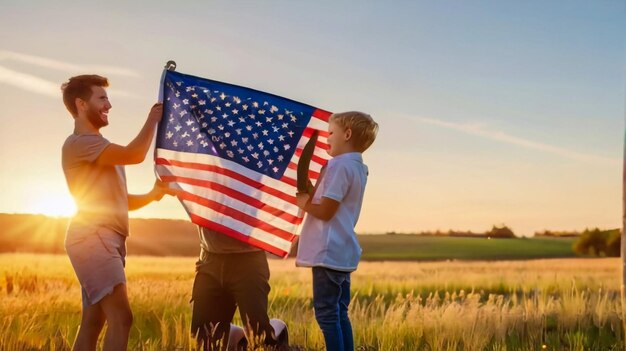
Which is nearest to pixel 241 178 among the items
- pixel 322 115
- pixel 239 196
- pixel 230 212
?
pixel 239 196

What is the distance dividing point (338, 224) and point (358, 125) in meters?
0.70

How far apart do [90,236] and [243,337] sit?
1.82 metres

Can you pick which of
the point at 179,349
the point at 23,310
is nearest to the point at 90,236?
the point at 179,349

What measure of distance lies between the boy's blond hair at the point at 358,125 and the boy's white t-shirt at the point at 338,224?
0.32 ft

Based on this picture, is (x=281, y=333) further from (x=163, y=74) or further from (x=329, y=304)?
(x=163, y=74)

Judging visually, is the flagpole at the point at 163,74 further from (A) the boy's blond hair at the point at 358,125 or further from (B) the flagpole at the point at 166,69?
(A) the boy's blond hair at the point at 358,125

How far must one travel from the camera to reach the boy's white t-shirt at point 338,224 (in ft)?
18.9

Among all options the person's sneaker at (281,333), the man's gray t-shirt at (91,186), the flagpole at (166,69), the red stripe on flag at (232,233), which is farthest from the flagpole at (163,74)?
the person's sneaker at (281,333)

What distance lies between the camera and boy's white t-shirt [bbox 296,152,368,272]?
5.77m

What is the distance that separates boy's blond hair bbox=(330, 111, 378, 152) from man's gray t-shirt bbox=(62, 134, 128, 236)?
1.59 m

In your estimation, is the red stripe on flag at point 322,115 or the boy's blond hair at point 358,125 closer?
the boy's blond hair at point 358,125

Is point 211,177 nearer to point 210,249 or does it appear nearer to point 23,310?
point 210,249

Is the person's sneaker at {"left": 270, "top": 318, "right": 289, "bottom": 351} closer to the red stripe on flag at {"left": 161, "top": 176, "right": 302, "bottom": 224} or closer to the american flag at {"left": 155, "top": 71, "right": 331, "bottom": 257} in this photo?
the american flag at {"left": 155, "top": 71, "right": 331, "bottom": 257}

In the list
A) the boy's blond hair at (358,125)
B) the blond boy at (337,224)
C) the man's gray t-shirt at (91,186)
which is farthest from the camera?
the boy's blond hair at (358,125)
